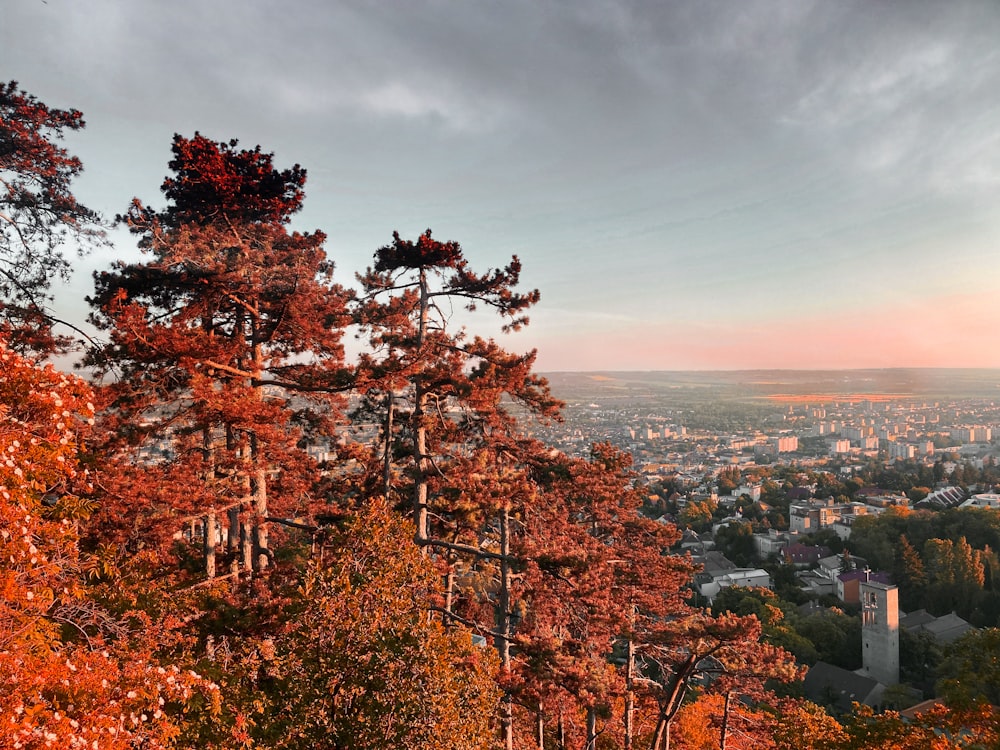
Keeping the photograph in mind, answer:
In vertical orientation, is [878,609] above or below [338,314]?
below

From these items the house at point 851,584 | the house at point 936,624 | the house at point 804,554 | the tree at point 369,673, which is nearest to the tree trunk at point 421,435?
the tree at point 369,673

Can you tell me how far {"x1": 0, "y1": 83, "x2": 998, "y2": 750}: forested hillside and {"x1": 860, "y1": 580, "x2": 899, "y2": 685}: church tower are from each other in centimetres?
3001

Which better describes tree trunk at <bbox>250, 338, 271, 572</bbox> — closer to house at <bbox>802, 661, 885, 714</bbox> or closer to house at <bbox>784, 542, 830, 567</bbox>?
house at <bbox>802, 661, 885, 714</bbox>

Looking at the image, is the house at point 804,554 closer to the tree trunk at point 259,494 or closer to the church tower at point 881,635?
the church tower at point 881,635

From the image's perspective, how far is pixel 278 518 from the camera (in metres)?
9.63

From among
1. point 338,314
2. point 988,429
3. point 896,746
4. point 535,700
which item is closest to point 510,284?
point 338,314

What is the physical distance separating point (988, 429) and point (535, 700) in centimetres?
18956

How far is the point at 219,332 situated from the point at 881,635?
1774 inches

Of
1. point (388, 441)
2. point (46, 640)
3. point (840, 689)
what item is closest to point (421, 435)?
point (388, 441)

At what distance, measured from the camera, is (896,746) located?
8328mm

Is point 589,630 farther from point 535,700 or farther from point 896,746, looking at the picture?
point 896,746

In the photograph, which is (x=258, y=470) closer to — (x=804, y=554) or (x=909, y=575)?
(x=909, y=575)

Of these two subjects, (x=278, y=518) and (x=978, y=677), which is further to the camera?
(x=278, y=518)

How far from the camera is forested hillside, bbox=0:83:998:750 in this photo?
4.25 meters
